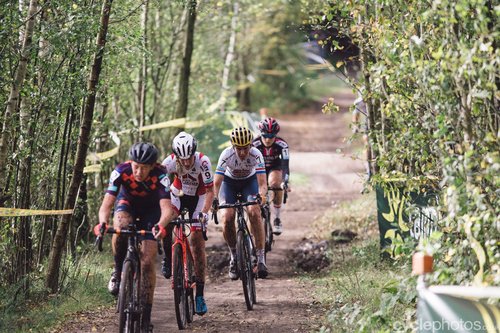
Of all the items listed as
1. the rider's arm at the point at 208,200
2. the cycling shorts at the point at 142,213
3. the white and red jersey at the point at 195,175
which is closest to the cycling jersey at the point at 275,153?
the white and red jersey at the point at 195,175

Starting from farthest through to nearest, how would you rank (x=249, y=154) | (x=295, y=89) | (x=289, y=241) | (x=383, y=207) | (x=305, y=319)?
(x=295, y=89)
(x=289, y=241)
(x=383, y=207)
(x=249, y=154)
(x=305, y=319)

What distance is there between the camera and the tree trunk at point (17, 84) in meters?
9.68

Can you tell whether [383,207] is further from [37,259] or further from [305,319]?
[37,259]

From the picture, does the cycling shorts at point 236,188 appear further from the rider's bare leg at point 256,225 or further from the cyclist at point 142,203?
the cyclist at point 142,203

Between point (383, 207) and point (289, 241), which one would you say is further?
point (289, 241)

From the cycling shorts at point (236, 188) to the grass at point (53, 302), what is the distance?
204 centimetres

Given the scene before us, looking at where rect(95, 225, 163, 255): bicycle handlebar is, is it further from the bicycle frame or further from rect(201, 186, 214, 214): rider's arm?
rect(201, 186, 214, 214): rider's arm

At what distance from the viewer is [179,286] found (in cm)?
929

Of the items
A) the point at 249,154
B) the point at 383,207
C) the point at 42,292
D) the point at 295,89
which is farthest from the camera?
the point at 295,89

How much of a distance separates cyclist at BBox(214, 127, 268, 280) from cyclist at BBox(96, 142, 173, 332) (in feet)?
6.13

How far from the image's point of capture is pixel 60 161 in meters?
11.1

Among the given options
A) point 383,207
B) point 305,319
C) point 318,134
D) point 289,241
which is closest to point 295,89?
point 318,134

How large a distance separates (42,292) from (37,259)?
987 mm

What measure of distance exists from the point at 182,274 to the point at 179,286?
5.9 inches
